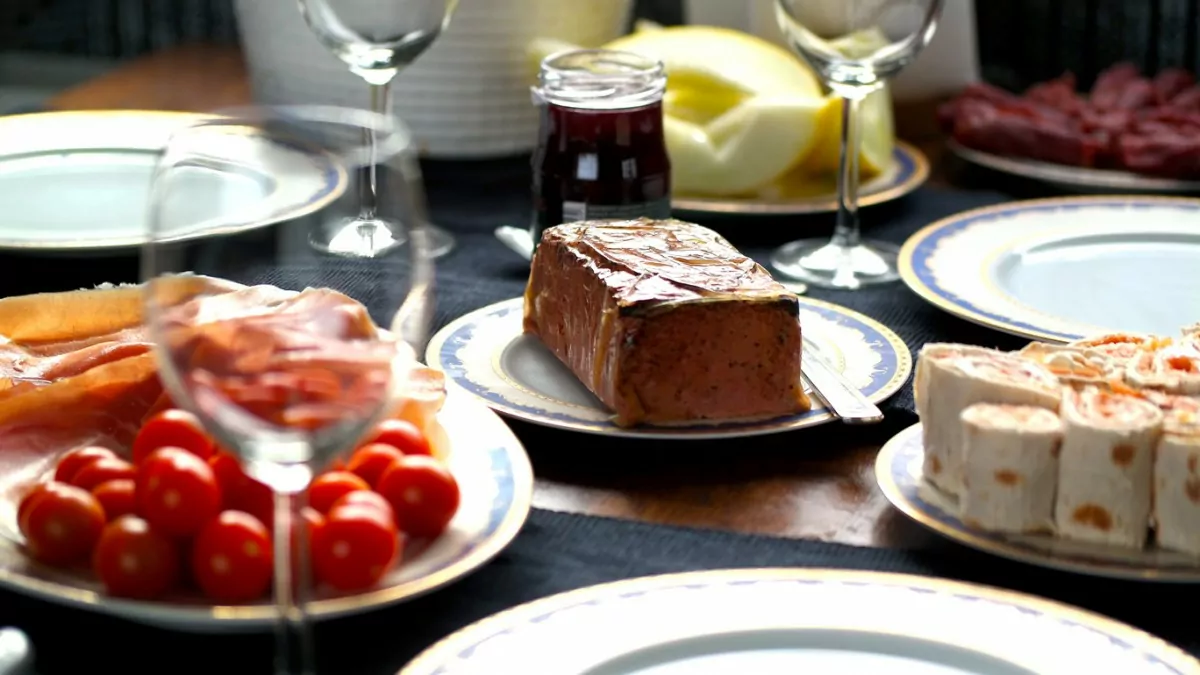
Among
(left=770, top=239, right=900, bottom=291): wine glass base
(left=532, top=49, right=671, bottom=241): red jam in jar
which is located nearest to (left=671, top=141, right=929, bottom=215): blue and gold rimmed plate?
(left=770, top=239, right=900, bottom=291): wine glass base

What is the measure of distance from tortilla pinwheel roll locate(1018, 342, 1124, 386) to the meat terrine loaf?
180mm

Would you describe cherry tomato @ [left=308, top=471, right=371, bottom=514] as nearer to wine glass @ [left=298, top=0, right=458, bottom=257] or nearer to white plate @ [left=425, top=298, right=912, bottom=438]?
white plate @ [left=425, top=298, right=912, bottom=438]

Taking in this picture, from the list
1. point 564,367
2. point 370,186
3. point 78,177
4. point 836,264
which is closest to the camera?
point 370,186

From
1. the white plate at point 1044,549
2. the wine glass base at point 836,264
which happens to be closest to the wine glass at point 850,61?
the wine glass base at point 836,264

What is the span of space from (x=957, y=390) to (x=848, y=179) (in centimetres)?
65

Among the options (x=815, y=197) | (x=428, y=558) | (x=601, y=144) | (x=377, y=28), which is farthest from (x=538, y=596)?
(x=815, y=197)

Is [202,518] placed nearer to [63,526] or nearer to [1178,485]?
[63,526]

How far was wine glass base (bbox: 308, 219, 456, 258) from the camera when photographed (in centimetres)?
68

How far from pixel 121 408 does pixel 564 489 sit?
30cm

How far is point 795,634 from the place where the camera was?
787mm

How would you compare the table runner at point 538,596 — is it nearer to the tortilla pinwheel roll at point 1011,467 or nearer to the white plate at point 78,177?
the tortilla pinwheel roll at point 1011,467

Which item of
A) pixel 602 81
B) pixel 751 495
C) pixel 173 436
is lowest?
pixel 751 495

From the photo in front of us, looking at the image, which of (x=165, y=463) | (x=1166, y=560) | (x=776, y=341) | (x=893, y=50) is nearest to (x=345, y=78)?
(x=893, y=50)

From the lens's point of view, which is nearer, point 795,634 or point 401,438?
point 795,634
